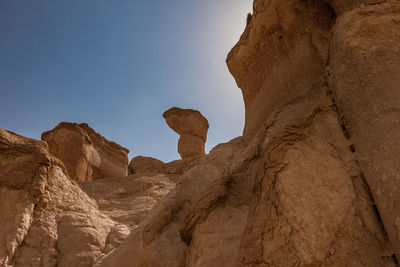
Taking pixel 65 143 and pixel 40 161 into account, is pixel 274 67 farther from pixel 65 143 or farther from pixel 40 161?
pixel 65 143

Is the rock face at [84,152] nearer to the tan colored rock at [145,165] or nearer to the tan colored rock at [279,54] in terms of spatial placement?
→ the tan colored rock at [145,165]

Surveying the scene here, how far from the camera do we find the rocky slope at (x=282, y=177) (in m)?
1.96

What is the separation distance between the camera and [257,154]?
3330mm

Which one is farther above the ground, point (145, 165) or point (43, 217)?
point (145, 165)

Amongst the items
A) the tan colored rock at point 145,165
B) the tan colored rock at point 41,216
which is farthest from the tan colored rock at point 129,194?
the tan colored rock at point 145,165

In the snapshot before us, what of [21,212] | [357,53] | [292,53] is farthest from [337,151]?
[21,212]

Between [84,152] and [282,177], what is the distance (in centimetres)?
1032

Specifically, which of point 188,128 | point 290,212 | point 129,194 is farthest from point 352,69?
point 188,128

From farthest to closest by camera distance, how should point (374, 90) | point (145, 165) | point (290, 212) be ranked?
point (145, 165)
point (374, 90)
point (290, 212)

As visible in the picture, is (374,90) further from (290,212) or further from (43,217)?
(43,217)

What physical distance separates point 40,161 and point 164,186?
12.9ft

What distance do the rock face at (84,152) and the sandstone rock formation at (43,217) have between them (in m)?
5.87

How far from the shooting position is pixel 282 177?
7.18ft

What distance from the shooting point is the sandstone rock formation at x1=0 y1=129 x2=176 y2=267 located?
389 cm
